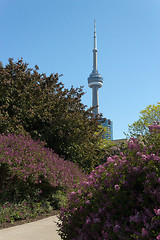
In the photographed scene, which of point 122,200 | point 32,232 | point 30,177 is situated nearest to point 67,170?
point 30,177

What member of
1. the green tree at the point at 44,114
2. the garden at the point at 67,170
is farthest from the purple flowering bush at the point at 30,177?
the green tree at the point at 44,114

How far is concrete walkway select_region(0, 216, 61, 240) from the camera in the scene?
5.38 m

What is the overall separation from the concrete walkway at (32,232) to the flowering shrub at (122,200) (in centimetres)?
201

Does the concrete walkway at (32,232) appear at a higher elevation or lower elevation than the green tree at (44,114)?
lower

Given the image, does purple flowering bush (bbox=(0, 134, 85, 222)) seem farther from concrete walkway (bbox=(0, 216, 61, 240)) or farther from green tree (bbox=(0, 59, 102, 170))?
green tree (bbox=(0, 59, 102, 170))

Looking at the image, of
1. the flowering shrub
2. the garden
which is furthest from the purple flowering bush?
the flowering shrub

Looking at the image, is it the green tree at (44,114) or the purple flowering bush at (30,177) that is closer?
the purple flowering bush at (30,177)

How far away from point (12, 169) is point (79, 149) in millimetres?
6345

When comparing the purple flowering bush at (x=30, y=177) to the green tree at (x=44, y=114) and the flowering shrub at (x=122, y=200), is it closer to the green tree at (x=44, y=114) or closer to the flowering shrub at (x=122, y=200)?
the green tree at (x=44, y=114)

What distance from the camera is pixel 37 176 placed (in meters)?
7.45

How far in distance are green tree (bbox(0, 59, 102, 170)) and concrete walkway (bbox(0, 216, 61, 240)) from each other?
16.2ft

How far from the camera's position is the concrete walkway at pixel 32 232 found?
17.6 feet

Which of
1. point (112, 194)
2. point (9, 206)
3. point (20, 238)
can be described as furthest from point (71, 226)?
point (9, 206)

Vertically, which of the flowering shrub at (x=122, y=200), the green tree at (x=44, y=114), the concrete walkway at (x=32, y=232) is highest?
the green tree at (x=44, y=114)
